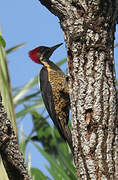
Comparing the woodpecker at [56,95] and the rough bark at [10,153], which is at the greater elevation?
the rough bark at [10,153]

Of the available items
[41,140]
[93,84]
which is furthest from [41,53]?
[93,84]

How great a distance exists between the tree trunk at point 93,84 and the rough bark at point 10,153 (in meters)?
0.57

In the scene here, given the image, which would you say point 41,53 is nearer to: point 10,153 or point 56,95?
point 56,95

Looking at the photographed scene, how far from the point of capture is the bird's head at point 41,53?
5098 millimetres

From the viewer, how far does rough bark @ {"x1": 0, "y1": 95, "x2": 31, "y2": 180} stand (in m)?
1.89

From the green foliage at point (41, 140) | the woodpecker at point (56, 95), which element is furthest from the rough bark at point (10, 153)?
the woodpecker at point (56, 95)

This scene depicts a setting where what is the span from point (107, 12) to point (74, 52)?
1.08ft

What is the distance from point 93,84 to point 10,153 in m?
0.78

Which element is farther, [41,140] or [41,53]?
[41,53]

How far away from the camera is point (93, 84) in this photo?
243 centimetres

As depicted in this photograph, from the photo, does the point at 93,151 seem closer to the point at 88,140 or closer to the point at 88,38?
the point at 88,140

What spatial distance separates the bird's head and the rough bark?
3215 millimetres

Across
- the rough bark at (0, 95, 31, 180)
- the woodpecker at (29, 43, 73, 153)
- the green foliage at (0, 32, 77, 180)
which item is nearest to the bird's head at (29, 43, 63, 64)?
the woodpecker at (29, 43, 73, 153)

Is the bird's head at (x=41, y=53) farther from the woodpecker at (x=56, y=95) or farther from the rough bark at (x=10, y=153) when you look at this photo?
the rough bark at (x=10, y=153)
